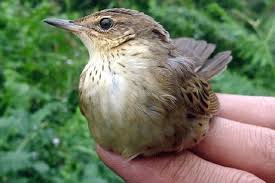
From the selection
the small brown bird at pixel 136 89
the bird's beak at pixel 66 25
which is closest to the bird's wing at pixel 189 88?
the small brown bird at pixel 136 89

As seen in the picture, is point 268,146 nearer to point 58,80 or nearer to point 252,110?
point 252,110

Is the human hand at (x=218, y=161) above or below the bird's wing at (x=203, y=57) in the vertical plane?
below

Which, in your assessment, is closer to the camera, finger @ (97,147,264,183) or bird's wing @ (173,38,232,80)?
finger @ (97,147,264,183)

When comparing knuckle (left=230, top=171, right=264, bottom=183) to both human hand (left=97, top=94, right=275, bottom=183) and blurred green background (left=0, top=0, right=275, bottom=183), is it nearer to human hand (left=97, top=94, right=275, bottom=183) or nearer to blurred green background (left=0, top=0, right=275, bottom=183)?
human hand (left=97, top=94, right=275, bottom=183)

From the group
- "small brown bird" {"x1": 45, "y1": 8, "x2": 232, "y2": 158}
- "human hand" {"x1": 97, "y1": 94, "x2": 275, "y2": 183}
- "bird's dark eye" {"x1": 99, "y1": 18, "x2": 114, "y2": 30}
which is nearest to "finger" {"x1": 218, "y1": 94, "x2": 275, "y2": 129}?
"human hand" {"x1": 97, "y1": 94, "x2": 275, "y2": 183}

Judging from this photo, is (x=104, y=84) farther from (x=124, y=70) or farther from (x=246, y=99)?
(x=246, y=99)

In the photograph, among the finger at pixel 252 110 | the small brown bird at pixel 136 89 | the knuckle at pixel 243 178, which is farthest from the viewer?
the finger at pixel 252 110

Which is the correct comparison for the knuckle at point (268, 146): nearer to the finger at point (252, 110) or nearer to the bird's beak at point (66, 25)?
the finger at point (252, 110)
